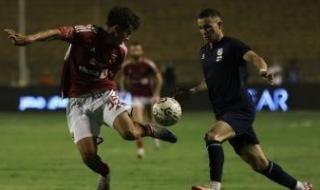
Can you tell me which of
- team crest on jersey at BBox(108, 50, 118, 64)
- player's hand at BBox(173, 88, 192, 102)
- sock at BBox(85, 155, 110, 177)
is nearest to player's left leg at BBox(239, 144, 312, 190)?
player's hand at BBox(173, 88, 192, 102)

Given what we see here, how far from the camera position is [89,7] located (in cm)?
4525

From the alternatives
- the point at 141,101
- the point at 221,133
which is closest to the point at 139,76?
the point at 141,101

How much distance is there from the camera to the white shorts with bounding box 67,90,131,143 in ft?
32.1

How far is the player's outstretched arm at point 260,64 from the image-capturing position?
891 centimetres

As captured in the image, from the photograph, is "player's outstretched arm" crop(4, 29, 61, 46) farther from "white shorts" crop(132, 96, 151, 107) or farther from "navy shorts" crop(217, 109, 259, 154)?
"white shorts" crop(132, 96, 151, 107)

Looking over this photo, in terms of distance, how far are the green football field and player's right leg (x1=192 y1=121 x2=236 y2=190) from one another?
221 centimetres

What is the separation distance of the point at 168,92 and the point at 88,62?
69.3 ft

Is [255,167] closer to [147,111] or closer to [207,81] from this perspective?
[207,81]

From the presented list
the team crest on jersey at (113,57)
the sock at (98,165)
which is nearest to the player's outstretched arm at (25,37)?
the team crest on jersey at (113,57)

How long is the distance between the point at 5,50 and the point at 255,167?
119 ft

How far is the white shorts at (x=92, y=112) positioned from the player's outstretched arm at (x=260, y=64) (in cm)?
160

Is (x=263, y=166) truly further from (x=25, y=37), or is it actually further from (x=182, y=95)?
(x=25, y=37)

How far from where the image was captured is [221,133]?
946cm

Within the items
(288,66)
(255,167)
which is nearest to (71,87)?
(255,167)
